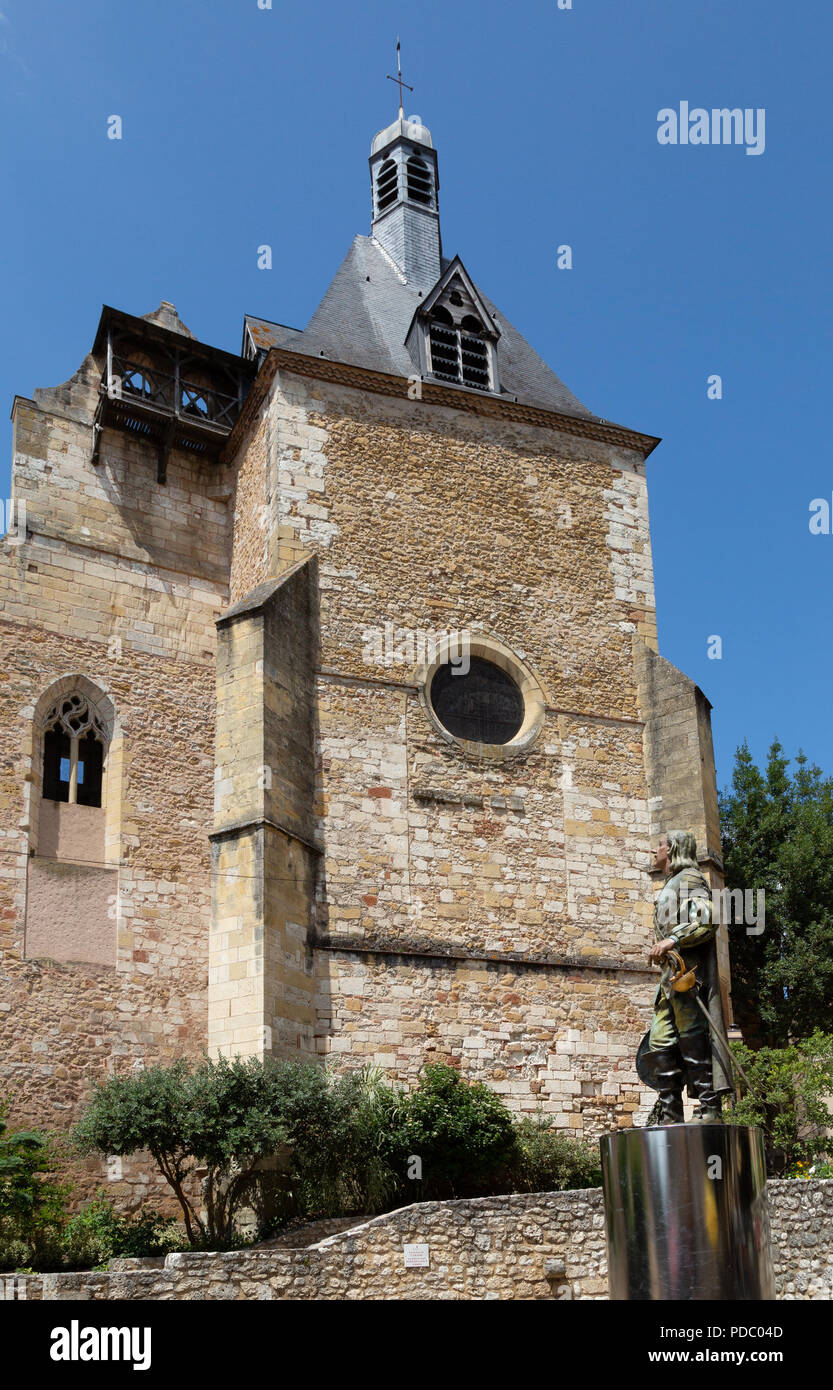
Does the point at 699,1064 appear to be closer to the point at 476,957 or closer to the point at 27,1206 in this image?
the point at 27,1206

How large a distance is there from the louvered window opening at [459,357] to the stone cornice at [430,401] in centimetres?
61

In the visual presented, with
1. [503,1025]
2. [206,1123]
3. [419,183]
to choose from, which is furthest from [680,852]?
[419,183]

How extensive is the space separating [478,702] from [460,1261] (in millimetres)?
8116

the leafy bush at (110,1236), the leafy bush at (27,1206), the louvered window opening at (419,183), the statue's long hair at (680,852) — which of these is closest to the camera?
the statue's long hair at (680,852)

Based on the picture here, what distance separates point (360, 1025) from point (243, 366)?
9656 millimetres

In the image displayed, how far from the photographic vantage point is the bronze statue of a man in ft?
28.1

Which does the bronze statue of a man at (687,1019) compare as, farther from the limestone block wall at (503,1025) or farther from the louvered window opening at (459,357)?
the louvered window opening at (459,357)

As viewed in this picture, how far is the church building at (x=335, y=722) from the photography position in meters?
15.2

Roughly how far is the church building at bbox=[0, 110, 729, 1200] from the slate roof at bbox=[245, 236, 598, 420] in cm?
16

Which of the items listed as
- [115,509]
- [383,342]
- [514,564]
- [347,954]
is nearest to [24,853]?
[347,954]

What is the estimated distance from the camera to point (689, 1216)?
755 centimetres

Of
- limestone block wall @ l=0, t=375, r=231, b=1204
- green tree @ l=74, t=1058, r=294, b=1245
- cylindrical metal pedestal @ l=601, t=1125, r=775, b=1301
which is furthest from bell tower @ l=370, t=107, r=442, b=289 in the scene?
cylindrical metal pedestal @ l=601, t=1125, r=775, b=1301

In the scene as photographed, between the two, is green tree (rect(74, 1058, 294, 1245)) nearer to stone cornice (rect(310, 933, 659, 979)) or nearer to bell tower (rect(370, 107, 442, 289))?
stone cornice (rect(310, 933, 659, 979))

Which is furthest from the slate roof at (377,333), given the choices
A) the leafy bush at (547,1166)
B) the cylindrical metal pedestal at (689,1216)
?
the cylindrical metal pedestal at (689,1216)
